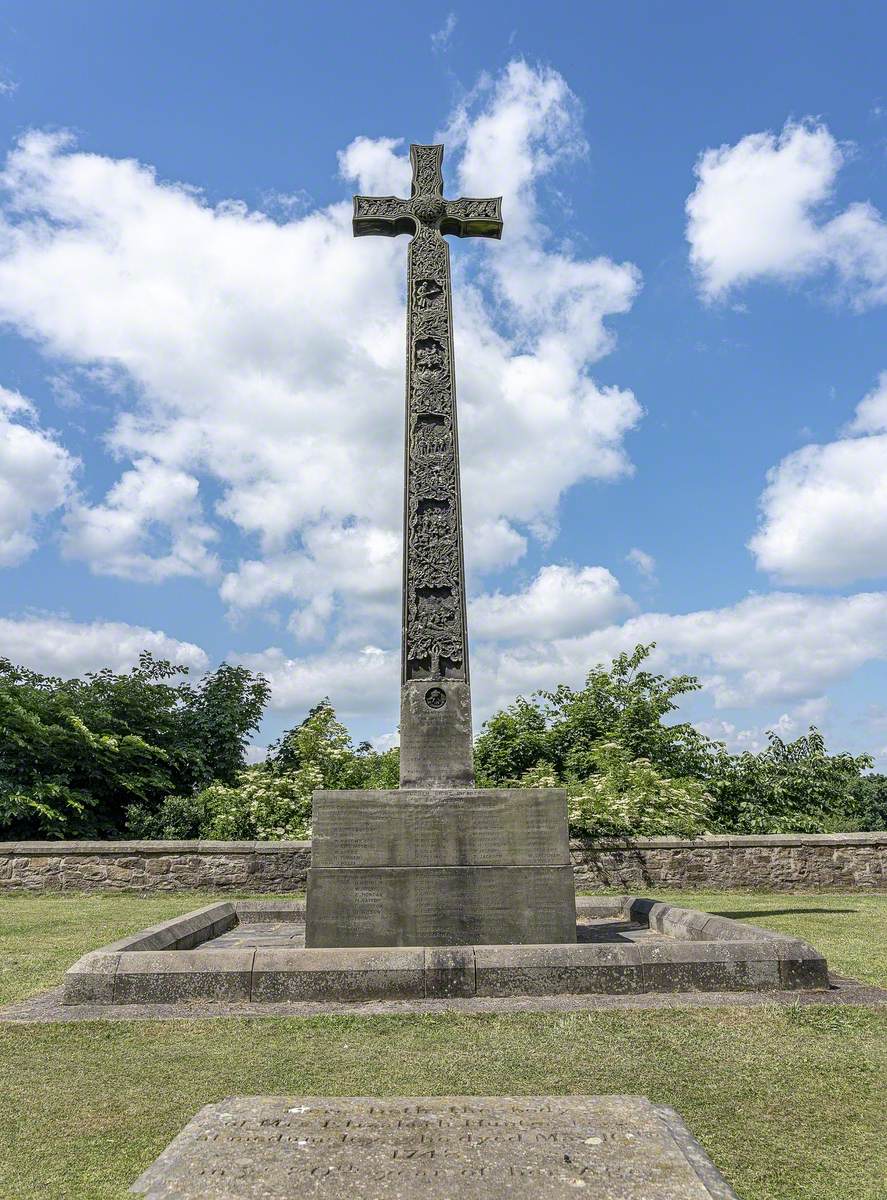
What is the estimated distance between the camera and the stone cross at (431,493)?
705 centimetres

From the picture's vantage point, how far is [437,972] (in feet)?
17.8

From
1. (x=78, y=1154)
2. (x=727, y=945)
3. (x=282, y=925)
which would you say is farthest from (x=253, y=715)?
(x=78, y=1154)

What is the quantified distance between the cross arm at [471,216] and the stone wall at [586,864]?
846cm

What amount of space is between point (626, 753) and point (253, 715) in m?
9.16

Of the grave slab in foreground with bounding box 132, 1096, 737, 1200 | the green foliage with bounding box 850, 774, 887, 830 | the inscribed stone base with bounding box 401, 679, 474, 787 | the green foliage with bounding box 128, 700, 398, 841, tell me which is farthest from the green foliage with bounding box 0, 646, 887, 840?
the green foliage with bounding box 850, 774, 887, 830

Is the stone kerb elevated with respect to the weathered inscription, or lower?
lower

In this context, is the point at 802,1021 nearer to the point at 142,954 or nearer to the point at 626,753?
the point at 142,954

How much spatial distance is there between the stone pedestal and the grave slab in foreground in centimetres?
334

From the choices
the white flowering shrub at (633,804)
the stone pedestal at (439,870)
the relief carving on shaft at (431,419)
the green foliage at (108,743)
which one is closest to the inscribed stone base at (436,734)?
the relief carving on shaft at (431,419)

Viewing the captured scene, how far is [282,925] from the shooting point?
8.58 metres

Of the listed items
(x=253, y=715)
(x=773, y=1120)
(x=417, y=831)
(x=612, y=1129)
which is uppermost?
(x=253, y=715)

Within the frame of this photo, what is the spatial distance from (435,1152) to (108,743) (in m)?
15.6

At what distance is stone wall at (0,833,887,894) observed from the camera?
461 inches

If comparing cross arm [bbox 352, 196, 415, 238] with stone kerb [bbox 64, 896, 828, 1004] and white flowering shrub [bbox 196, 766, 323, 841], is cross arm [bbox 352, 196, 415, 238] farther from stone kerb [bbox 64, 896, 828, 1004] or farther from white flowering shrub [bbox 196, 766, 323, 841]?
white flowering shrub [bbox 196, 766, 323, 841]
